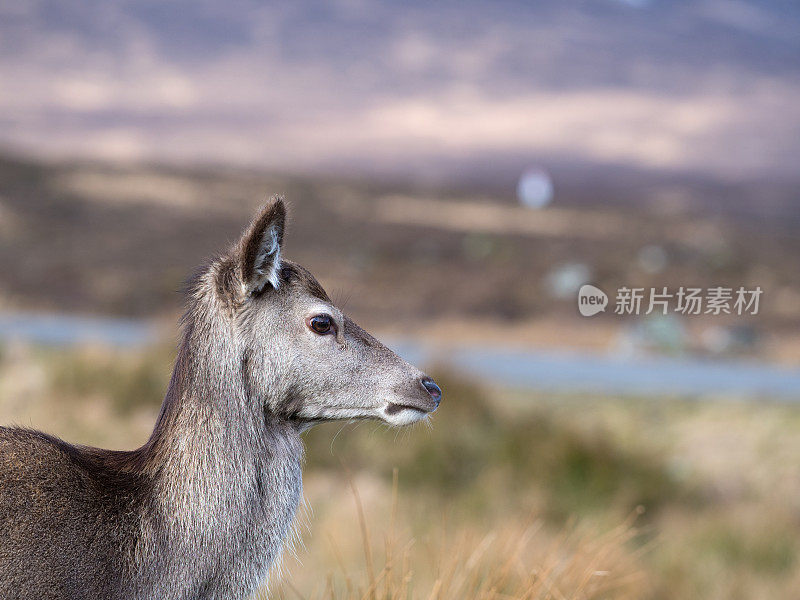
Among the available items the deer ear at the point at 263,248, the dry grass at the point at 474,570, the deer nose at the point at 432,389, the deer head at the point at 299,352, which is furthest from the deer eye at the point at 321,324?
the dry grass at the point at 474,570

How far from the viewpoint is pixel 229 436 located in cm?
383

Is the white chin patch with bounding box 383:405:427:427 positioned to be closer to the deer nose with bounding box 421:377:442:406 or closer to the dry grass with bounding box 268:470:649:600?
the deer nose with bounding box 421:377:442:406

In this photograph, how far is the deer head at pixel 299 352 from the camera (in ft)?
12.6

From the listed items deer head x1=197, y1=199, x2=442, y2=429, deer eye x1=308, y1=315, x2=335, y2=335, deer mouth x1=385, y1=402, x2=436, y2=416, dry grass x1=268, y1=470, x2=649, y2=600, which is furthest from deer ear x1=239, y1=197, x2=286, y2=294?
dry grass x1=268, y1=470, x2=649, y2=600

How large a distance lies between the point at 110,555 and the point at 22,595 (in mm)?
364

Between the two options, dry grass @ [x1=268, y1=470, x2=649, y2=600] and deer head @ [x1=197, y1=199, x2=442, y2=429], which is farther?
dry grass @ [x1=268, y1=470, x2=649, y2=600]

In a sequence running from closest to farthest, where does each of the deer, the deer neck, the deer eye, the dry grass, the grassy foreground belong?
the deer
the deer neck
the deer eye
the dry grass
the grassy foreground

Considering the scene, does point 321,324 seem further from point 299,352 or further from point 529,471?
point 529,471

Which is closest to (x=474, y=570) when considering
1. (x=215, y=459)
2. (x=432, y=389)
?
(x=432, y=389)

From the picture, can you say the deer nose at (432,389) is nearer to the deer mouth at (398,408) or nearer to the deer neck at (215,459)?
the deer mouth at (398,408)

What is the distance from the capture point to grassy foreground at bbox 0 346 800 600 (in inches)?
362

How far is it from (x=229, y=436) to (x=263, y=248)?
82cm

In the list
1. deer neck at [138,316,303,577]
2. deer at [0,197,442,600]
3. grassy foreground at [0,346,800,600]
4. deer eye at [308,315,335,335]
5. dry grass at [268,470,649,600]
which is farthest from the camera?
grassy foreground at [0,346,800,600]

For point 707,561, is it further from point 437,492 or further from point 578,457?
point 437,492
